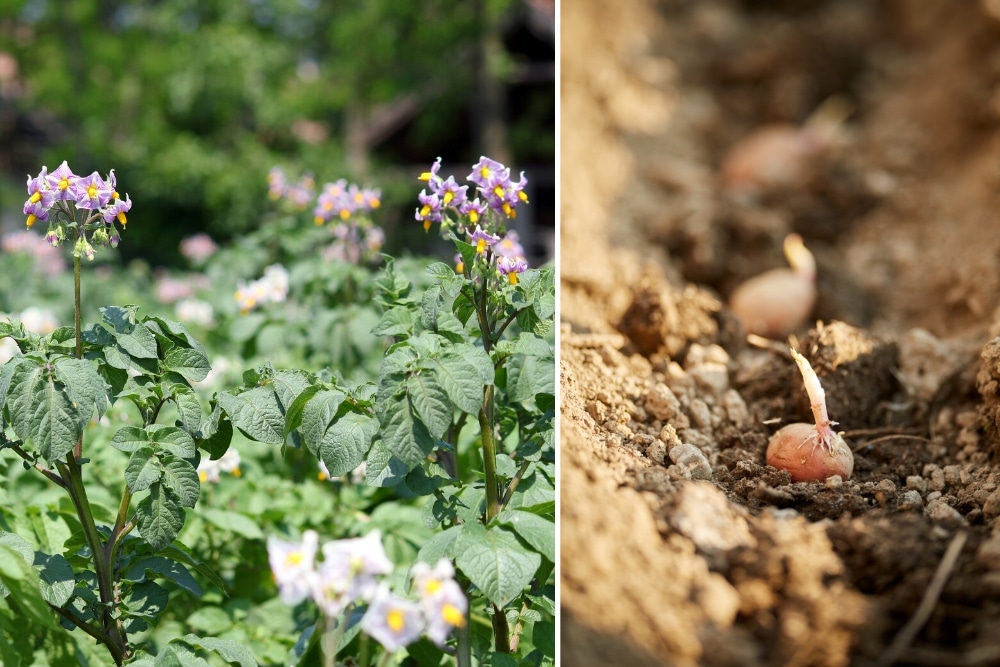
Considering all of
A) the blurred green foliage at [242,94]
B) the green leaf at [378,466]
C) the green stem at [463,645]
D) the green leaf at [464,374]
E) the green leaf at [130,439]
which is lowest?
the green stem at [463,645]

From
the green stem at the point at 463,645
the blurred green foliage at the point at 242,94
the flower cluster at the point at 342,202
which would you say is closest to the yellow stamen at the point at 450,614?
the green stem at the point at 463,645

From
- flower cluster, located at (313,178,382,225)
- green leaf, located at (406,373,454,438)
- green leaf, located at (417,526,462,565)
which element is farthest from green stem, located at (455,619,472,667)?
flower cluster, located at (313,178,382,225)

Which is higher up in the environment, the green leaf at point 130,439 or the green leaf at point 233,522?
the green leaf at point 130,439

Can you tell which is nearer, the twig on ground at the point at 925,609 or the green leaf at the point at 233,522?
the twig on ground at the point at 925,609

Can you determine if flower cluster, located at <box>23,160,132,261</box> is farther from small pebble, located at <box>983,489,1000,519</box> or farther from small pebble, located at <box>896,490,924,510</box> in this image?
small pebble, located at <box>983,489,1000,519</box>

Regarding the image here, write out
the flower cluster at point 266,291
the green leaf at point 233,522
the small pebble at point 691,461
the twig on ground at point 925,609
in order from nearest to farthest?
the twig on ground at point 925,609
the small pebble at point 691,461
the green leaf at point 233,522
the flower cluster at point 266,291

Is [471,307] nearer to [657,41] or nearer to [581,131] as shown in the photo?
[581,131]

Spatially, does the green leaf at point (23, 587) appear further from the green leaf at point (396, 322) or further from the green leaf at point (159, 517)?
the green leaf at point (396, 322)

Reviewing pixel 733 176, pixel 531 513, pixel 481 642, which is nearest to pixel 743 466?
pixel 531 513
